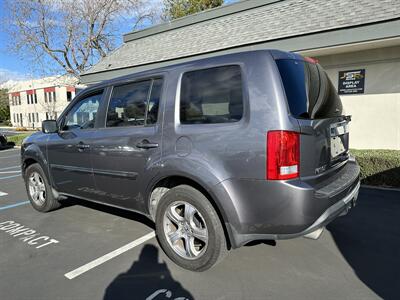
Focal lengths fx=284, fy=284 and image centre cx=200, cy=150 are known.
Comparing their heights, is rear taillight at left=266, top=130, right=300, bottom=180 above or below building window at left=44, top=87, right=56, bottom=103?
below

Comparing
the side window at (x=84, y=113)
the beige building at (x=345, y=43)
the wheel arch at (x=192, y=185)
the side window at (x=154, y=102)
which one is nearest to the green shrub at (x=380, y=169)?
the beige building at (x=345, y=43)

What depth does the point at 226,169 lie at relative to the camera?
2383 millimetres

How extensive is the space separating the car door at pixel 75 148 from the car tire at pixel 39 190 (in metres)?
0.33

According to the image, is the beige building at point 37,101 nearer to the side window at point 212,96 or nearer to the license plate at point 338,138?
the side window at point 212,96

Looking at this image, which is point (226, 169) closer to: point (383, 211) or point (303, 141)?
point (303, 141)

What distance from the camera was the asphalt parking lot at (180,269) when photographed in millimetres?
2453

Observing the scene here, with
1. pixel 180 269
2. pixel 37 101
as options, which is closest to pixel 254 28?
pixel 180 269

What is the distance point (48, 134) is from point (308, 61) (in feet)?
12.2

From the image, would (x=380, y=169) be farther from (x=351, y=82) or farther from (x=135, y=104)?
(x=135, y=104)

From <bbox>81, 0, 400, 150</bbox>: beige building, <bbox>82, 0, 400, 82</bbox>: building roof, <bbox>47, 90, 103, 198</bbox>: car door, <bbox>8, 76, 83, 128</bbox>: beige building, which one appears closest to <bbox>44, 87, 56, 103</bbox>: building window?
<bbox>8, 76, 83, 128</bbox>: beige building

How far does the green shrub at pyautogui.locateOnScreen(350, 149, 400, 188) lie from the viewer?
5.39 m

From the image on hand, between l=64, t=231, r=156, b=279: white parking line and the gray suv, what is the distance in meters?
0.46

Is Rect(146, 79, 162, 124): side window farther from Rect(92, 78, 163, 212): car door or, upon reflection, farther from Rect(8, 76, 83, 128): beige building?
Rect(8, 76, 83, 128): beige building

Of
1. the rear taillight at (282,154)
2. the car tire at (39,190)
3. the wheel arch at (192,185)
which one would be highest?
the rear taillight at (282,154)
